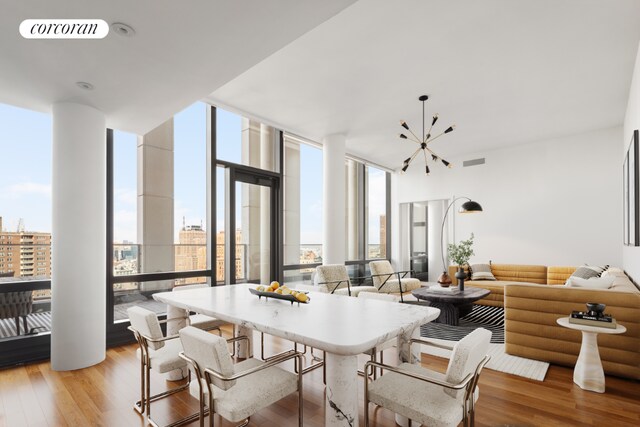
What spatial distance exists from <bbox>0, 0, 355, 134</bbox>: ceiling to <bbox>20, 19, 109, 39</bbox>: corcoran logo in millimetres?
51

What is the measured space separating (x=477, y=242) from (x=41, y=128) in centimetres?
785

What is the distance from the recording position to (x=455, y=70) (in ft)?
13.3

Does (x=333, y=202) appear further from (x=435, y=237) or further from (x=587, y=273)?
(x=587, y=273)

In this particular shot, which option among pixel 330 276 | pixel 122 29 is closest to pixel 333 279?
pixel 330 276

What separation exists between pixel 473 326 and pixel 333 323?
3659mm

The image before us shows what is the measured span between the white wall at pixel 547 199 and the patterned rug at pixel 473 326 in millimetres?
2022

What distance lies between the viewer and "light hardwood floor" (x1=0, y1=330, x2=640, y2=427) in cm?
240

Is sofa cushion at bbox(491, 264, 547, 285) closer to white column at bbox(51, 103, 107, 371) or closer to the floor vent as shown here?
the floor vent

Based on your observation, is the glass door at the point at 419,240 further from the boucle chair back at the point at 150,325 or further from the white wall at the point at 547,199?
the boucle chair back at the point at 150,325

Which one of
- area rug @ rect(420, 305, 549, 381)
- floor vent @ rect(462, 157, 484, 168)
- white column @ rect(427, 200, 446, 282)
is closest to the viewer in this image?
area rug @ rect(420, 305, 549, 381)

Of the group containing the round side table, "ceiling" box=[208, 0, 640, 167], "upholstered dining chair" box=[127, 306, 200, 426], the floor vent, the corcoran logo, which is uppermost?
"ceiling" box=[208, 0, 640, 167]

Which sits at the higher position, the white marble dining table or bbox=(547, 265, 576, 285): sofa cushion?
the white marble dining table

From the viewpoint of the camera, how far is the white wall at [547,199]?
20.5 feet

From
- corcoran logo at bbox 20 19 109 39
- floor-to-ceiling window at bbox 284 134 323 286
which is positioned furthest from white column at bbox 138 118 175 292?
corcoran logo at bbox 20 19 109 39
